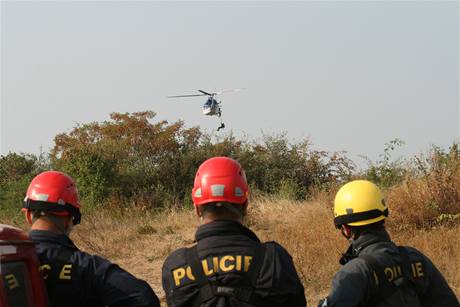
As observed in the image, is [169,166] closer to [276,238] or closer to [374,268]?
[276,238]

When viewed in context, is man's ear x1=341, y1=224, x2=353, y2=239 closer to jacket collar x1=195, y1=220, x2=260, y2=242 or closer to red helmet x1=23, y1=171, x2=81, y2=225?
jacket collar x1=195, y1=220, x2=260, y2=242

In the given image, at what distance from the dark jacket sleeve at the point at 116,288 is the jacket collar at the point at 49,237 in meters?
0.23

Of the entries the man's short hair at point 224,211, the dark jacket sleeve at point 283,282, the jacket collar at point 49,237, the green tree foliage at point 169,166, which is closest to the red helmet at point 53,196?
the jacket collar at point 49,237

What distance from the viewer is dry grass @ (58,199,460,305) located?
10617mm

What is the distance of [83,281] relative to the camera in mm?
3320

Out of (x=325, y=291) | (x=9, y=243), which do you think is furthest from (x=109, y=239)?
(x=9, y=243)

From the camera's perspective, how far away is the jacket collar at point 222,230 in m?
3.28

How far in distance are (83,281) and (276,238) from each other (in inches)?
410

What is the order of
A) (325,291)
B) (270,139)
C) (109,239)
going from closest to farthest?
(325,291) → (109,239) → (270,139)

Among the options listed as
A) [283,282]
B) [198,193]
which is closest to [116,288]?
[198,193]

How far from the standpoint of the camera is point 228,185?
3.43m

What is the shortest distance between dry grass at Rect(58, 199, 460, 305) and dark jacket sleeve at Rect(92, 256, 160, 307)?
6679 millimetres

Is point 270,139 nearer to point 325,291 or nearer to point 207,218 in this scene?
point 325,291

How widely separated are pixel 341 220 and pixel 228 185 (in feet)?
3.56
